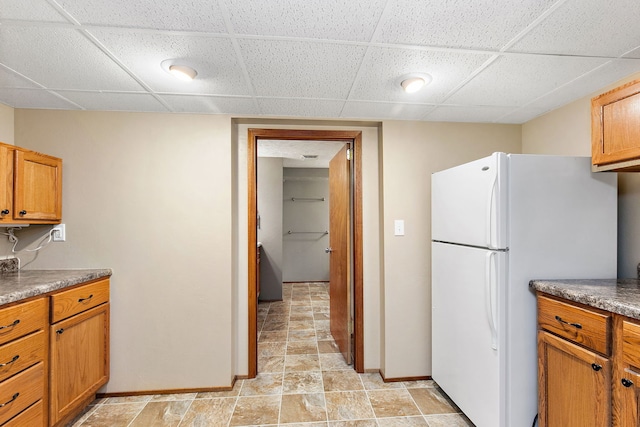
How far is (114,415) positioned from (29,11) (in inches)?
89.6

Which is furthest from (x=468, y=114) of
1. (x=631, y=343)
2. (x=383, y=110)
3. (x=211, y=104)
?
(x=211, y=104)

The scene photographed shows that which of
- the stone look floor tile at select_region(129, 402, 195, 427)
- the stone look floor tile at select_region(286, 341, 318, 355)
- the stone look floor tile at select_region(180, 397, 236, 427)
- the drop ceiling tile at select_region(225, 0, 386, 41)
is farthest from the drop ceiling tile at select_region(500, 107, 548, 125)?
the stone look floor tile at select_region(129, 402, 195, 427)

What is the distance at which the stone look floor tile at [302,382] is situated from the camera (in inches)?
88.7

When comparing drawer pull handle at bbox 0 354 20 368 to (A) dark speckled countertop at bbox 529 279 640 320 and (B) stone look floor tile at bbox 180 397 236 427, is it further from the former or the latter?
(A) dark speckled countertop at bbox 529 279 640 320

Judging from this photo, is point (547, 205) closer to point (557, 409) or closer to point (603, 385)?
point (603, 385)

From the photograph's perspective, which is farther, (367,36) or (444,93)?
(444,93)

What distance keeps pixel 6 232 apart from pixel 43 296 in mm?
873

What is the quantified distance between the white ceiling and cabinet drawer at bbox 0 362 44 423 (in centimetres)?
157

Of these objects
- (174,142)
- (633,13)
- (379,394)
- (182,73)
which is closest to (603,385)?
(379,394)

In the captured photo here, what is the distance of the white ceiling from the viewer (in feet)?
3.84

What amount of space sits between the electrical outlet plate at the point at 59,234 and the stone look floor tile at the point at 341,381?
2214mm

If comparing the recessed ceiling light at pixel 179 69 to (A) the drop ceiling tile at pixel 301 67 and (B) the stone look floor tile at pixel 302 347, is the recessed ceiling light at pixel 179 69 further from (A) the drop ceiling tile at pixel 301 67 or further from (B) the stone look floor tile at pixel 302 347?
(B) the stone look floor tile at pixel 302 347

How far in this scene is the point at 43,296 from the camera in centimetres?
162

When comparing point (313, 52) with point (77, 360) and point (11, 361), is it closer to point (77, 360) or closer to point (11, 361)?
Result: point (11, 361)
